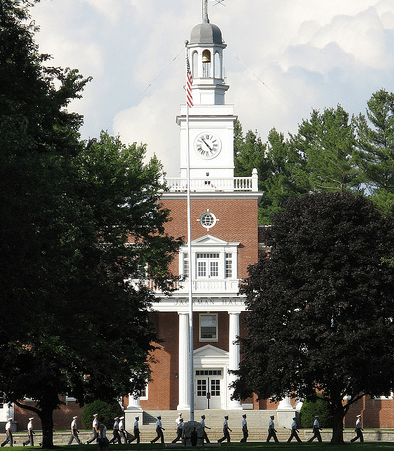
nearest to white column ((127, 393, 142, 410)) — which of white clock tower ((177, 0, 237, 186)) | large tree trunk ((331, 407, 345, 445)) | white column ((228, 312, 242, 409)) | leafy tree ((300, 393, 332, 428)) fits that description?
white column ((228, 312, 242, 409))

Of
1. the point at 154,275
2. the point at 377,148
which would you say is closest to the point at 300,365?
the point at 154,275

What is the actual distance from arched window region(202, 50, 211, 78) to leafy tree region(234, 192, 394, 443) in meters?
21.5

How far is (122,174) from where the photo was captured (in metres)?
36.3

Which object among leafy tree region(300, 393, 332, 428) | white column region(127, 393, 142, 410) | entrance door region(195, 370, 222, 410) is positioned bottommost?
leafy tree region(300, 393, 332, 428)

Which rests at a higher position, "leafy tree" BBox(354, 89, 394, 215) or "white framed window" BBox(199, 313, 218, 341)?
"leafy tree" BBox(354, 89, 394, 215)

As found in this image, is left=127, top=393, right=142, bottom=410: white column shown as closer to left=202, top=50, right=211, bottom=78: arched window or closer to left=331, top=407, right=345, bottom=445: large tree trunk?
left=331, top=407, right=345, bottom=445: large tree trunk

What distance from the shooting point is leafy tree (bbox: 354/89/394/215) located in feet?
204

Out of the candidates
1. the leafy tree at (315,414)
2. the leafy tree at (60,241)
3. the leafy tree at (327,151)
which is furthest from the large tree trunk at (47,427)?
the leafy tree at (327,151)

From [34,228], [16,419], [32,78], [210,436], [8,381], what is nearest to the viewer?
[34,228]

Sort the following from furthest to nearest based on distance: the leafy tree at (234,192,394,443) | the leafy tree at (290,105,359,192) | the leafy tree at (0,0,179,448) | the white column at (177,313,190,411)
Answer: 1. the leafy tree at (290,105,359,192)
2. the white column at (177,313,190,411)
3. the leafy tree at (234,192,394,443)
4. the leafy tree at (0,0,179,448)

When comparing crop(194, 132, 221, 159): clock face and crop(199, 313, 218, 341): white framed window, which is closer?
crop(199, 313, 218, 341): white framed window

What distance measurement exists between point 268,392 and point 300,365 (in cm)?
187

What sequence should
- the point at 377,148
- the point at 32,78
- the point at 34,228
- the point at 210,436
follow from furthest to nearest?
the point at 377,148
the point at 210,436
the point at 32,78
the point at 34,228

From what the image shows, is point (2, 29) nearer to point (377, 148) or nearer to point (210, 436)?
point (210, 436)
